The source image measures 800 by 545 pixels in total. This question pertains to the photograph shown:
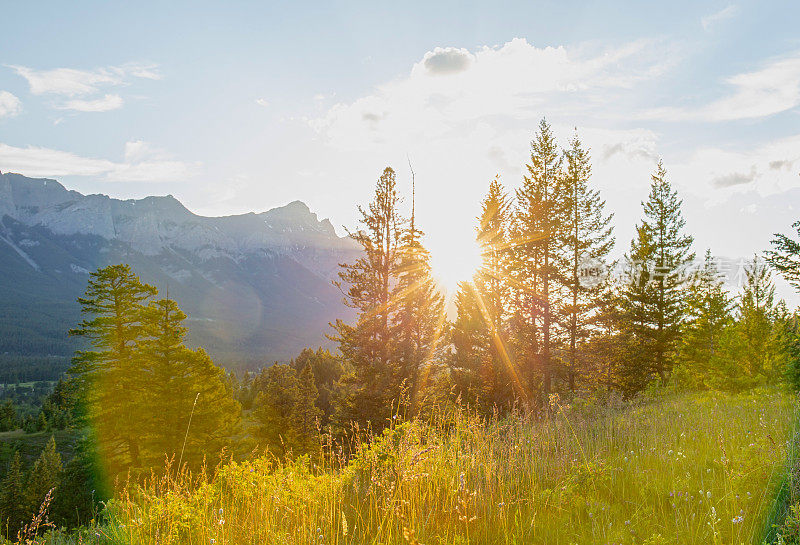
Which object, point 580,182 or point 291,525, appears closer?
point 291,525

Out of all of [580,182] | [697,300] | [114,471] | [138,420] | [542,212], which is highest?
[580,182]

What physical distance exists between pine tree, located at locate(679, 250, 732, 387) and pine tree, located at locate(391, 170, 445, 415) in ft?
54.6

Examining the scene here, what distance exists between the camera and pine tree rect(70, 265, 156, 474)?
25219 mm

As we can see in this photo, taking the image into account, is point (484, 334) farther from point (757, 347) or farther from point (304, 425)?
point (304, 425)

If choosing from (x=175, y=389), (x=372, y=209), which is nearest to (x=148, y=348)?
(x=175, y=389)

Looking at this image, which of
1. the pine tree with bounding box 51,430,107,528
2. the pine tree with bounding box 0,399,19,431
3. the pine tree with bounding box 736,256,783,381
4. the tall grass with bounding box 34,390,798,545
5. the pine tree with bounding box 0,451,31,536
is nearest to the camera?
the tall grass with bounding box 34,390,798,545

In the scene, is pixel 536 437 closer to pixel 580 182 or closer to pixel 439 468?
pixel 439 468

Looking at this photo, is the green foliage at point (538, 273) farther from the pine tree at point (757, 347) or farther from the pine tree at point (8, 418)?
the pine tree at point (8, 418)

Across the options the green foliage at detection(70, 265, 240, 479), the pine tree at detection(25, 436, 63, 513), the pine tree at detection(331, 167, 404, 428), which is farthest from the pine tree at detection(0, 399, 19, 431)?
the pine tree at detection(331, 167, 404, 428)

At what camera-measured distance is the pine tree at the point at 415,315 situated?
76.4ft

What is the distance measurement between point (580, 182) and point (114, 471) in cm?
3367

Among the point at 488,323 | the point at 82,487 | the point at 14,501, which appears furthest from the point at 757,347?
the point at 14,501

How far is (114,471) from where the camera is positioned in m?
25.2

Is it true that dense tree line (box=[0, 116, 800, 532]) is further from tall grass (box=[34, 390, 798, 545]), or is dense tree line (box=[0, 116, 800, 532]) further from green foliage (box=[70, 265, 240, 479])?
tall grass (box=[34, 390, 798, 545])
